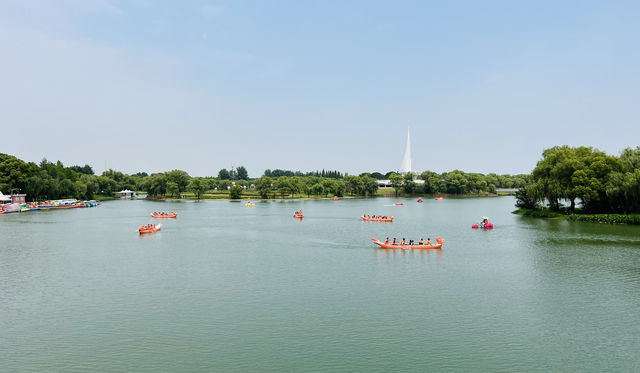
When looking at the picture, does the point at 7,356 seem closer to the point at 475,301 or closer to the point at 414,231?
the point at 475,301

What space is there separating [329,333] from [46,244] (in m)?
50.4

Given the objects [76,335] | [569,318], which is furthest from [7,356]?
[569,318]

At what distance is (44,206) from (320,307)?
13252 cm

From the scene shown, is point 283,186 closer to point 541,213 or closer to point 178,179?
point 178,179

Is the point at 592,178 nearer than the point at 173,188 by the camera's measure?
Yes

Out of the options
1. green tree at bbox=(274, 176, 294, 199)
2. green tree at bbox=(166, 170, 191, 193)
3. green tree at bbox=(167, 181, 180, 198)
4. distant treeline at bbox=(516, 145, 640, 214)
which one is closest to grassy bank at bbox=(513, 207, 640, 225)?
distant treeline at bbox=(516, 145, 640, 214)

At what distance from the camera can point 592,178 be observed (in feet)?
265

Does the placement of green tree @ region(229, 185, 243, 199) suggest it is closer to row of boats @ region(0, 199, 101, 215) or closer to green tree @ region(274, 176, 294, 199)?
green tree @ region(274, 176, 294, 199)

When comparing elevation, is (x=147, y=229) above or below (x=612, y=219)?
below

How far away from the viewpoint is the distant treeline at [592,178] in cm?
7681

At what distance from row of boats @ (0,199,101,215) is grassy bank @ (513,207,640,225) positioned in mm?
128519

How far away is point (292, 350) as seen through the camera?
23906 millimetres

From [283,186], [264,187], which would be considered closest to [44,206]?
[264,187]

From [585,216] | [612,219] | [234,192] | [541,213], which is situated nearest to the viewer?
[612,219]
